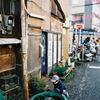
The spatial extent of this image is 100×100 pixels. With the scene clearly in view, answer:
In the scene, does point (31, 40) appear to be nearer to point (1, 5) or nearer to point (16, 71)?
point (16, 71)

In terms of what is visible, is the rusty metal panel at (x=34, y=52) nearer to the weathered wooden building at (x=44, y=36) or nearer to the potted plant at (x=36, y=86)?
the weathered wooden building at (x=44, y=36)

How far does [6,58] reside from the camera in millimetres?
6762

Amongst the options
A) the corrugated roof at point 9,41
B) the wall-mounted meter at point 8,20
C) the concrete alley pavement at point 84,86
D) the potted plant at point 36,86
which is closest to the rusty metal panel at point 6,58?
the corrugated roof at point 9,41

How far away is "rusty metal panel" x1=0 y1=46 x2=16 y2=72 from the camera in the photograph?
6539 mm

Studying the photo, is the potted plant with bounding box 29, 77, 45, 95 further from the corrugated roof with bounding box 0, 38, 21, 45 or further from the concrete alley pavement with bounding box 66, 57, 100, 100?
the corrugated roof with bounding box 0, 38, 21, 45

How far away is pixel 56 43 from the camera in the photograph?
1235 cm

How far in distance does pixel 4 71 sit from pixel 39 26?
2.97 meters

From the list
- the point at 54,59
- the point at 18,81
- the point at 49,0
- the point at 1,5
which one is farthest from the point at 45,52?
the point at 1,5

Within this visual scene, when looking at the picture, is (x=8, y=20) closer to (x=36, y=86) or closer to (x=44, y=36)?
(x=36, y=86)

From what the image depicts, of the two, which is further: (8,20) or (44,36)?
(44,36)

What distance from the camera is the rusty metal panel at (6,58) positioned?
654 cm

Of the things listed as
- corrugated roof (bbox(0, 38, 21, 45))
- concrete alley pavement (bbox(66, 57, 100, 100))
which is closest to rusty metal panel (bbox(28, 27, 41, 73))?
corrugated roof (bbox(0, 38, 21, 45))

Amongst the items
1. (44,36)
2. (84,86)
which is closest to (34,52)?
(44,36)

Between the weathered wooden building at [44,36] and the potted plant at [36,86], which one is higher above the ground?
the weathered wooden building at [44,36]
